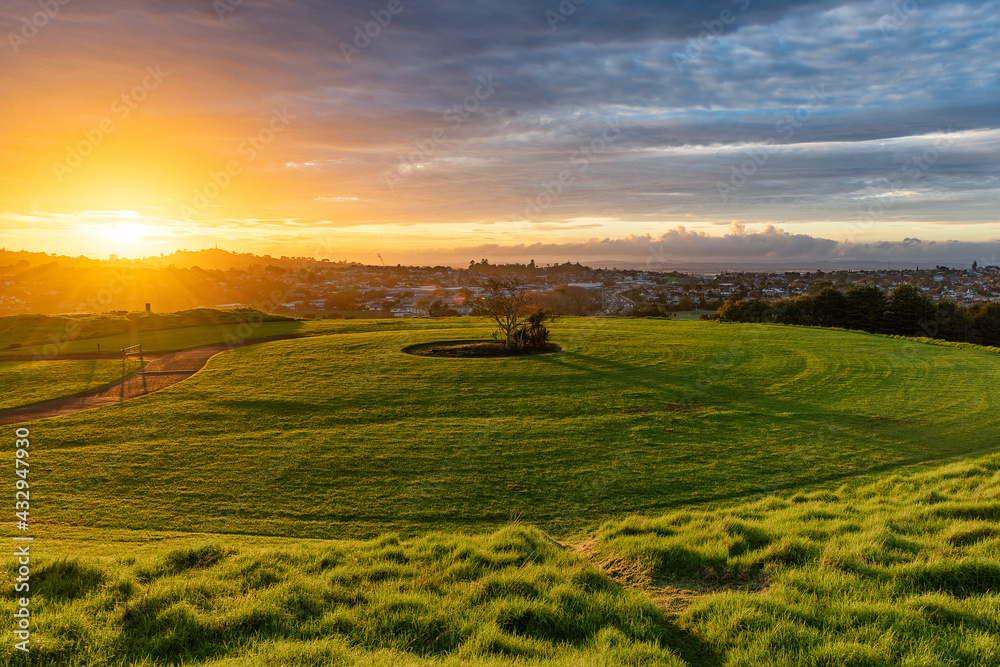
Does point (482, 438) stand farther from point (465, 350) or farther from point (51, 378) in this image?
point (51, 378)

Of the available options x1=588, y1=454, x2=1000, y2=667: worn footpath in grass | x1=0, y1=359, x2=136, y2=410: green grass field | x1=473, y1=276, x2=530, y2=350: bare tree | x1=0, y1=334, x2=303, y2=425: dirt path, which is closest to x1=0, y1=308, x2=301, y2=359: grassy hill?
x1=0, y1=334, x2=303, y2=425: dirt path

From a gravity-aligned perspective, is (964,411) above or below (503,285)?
below

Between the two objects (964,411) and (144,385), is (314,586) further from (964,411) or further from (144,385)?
(964,411)

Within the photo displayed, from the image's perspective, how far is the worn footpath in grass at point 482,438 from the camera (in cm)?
946

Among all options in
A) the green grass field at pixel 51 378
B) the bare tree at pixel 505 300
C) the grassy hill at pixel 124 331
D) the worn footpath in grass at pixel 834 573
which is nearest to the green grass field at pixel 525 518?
the worn footpath in grass at pixel 834 573

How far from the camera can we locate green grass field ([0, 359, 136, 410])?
1722 cm

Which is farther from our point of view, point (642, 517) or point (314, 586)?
point (642, 517)

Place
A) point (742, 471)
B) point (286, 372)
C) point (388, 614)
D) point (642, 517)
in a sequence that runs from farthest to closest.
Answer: point (286, 372)
point (742, 471)
point (642, 517)
point (388, 614)

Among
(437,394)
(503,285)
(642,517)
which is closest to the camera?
(642,517)

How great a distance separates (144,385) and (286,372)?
4959mm

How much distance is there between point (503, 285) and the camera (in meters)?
24.6

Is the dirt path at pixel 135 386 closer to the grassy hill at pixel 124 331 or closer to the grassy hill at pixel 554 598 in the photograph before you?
the grassy hill at pixel 124 331

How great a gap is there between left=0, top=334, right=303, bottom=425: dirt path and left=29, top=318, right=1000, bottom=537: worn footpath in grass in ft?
3.88

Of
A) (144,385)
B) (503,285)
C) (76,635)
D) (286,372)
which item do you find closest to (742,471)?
(76,635)
